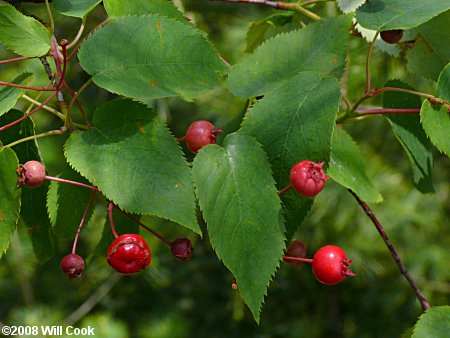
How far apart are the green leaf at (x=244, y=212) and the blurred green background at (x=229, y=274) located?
128 centimetres

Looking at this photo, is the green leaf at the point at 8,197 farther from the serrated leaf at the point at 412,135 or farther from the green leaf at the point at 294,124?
the serrated leaf at the point at 412,135

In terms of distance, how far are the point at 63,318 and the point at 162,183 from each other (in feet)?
5.29

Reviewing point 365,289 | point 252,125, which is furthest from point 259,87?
point 365,289

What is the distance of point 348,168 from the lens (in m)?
0.80

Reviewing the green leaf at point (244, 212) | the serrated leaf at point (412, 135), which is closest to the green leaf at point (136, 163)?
the green leaf at point (244, 212)

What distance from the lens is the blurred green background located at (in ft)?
6.69

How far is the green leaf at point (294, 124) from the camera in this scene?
67 cm

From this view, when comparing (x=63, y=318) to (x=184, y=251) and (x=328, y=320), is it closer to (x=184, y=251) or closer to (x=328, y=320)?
(x=328, y=320)

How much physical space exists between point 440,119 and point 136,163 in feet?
1.04

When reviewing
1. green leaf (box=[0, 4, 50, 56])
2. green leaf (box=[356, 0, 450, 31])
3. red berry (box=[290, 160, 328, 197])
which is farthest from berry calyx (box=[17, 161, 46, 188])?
green leaf (box=[356, 0, 450, 31])

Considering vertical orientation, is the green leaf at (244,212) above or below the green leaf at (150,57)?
below

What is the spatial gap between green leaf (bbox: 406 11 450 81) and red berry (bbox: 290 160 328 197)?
0.90 feet

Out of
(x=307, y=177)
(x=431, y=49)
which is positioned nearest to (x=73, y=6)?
(x=307, y=177)

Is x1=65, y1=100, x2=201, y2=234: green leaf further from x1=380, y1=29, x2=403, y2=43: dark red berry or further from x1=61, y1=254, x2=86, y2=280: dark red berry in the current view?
x1=380, y1=29, x2=403, y2=43: dark red berry
